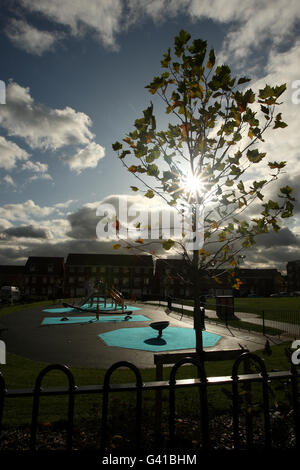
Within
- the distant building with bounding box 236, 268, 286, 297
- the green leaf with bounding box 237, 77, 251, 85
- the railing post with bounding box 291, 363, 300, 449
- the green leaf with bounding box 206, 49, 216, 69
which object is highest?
the green leaf with bounding box 206, 49, 216, 69

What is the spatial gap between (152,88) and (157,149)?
729 millimetres

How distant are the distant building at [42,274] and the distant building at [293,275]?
248 feet

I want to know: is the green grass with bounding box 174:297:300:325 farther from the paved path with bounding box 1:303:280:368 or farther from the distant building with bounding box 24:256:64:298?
the distant building with bounding box 24:256:64:298

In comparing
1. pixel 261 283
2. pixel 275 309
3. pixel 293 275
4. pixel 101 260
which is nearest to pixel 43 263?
pixel 101 260

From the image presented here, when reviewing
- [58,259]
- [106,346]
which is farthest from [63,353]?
[58,259]

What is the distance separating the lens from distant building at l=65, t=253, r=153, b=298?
255 feet

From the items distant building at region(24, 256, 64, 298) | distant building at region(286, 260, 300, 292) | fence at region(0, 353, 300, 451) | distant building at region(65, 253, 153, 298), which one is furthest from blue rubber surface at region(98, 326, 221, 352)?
distant building at region(286, 260, 300, 292)

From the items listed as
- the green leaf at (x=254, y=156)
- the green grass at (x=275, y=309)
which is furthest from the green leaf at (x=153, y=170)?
the green grass at (x=275, y=309)

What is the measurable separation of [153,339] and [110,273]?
6538 cm

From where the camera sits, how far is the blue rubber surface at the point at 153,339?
13.9 metres

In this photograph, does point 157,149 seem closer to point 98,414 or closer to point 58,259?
point 98,414

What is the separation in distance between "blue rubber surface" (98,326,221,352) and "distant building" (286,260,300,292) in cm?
9399

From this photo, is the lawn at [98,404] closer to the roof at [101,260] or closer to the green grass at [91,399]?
the green grass at [91,399]

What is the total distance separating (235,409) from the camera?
9.93ft
